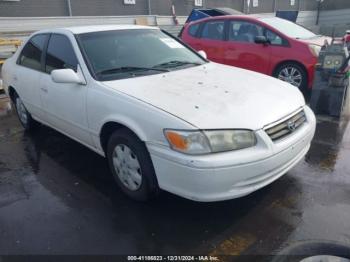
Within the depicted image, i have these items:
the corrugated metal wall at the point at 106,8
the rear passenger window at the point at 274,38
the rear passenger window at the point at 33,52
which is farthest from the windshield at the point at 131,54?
the corrugated metal wall at the point at 106,8

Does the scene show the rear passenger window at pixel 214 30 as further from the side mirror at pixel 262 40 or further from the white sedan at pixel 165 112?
the white sedan at pixel 165 112

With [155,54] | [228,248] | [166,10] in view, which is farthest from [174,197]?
[166,10]

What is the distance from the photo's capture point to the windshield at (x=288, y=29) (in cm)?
672

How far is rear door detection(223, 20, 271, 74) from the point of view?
663 cm

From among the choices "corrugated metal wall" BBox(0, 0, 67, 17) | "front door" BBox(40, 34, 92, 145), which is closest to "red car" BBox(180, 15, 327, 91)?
"front door" BBox(40, 34, 92, 145)

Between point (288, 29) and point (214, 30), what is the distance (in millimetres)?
1544

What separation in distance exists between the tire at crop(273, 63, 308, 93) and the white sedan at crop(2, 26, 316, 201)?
2779mm

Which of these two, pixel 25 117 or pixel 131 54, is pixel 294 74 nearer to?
pixel 131 54

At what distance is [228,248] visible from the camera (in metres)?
2.51

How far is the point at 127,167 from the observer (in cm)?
304

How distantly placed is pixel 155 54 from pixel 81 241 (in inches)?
84.6

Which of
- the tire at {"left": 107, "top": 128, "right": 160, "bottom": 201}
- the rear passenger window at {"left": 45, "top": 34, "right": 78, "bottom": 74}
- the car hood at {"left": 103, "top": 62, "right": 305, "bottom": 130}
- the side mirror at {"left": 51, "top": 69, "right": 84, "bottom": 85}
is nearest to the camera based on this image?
the car hood at {"left": 103, "top": 62, "right": 305, "bottom": 130}

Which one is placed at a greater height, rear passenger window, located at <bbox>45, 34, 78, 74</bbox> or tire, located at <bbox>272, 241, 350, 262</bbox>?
rear passenger window, located at <bbox>45, 34, 78, 74</bbox>

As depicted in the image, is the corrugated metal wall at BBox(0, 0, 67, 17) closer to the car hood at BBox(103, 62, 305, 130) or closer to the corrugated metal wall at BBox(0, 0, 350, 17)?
the corrugated metal wall at BBox(0, 0, 350, 17)
